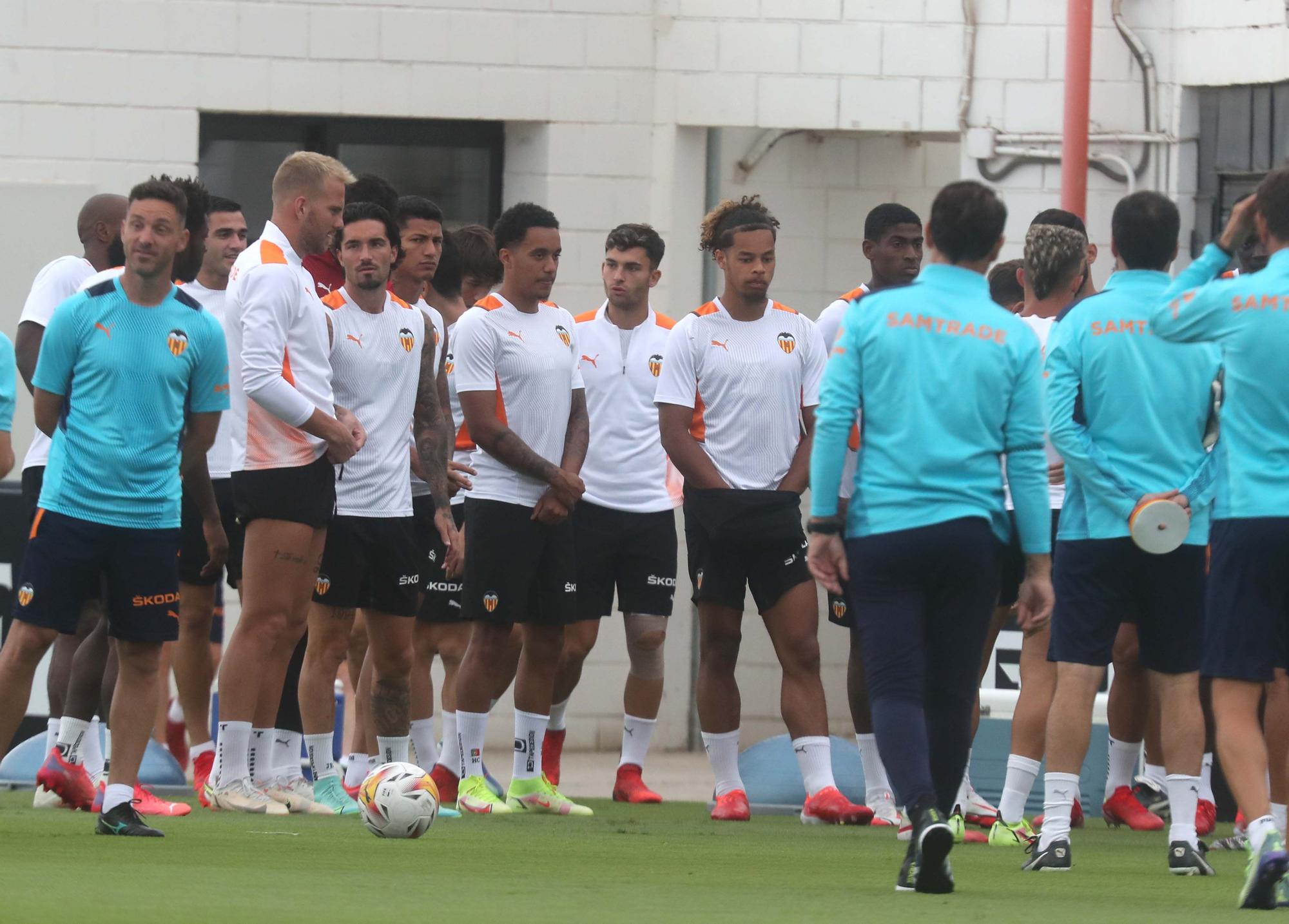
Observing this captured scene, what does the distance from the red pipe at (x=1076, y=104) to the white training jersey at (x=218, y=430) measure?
454 centimetres

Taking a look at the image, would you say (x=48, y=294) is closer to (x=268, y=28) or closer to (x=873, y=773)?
(x=873, y=773)

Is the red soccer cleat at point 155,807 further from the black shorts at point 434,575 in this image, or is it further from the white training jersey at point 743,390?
the white training jersey at point 743,390

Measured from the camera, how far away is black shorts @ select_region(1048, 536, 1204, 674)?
20.6 feet

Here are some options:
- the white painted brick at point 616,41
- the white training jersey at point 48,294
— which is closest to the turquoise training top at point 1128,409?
the white training jersey at point 48,294

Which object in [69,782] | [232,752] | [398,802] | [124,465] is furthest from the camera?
[69,782]

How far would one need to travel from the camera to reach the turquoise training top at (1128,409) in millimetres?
6273

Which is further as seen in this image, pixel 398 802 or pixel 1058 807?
pixel 398 802

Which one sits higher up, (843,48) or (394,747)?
(843,48)

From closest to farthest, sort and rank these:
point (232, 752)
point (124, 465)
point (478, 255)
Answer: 1. point (124, 465)
2. point (232, 752)
3. point (478, 255)

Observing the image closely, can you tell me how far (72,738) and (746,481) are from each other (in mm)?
2588

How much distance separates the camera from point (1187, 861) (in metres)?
6.28

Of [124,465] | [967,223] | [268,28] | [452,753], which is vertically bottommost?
[452,753]

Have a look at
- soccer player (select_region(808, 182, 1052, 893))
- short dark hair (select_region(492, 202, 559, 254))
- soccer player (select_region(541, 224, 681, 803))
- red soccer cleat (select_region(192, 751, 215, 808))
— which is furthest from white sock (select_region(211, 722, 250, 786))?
soccer player (select_region(808, 182, 1052, 893))

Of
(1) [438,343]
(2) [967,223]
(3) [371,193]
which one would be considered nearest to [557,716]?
(1) [438,343]
